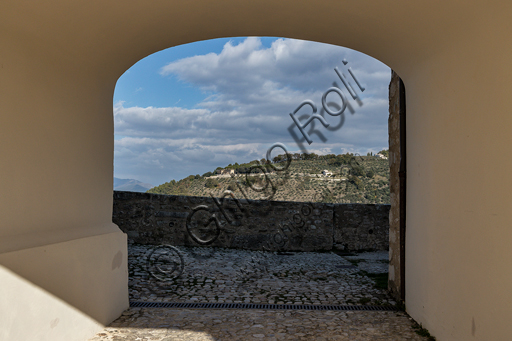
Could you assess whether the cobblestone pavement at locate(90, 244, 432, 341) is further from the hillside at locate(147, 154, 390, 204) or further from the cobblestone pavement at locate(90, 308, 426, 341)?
the hillside at locate(147, 154, 390, 204)

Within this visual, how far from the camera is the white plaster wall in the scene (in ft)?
6.66

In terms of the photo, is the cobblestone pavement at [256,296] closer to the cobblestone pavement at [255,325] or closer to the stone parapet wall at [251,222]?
the cobblestone pavement at [255,325]

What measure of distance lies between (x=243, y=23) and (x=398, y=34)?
128 cm

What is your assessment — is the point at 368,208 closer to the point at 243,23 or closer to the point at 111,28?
the point at 243,23

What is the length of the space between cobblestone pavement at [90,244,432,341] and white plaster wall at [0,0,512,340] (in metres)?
0.73

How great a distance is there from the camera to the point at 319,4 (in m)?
2.53

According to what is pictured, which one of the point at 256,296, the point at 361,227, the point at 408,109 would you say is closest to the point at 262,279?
the point at 256,296

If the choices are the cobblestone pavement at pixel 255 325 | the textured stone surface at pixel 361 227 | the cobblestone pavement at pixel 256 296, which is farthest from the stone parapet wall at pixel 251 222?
the cobblestone pavement at pixel 255 325

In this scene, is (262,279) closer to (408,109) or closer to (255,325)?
(255,325)

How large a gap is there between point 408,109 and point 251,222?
16.1 feet

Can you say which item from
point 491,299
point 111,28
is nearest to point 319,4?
point 111,28

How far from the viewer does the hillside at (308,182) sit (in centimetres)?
865

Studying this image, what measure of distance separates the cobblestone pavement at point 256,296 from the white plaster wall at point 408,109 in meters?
0.73

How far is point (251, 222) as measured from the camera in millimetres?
7672
